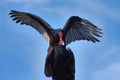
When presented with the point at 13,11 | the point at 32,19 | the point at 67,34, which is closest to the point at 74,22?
the point at 67,34

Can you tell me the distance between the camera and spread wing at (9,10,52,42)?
1065cm

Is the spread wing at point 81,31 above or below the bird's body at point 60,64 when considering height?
above

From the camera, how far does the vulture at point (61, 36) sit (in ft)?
31.1

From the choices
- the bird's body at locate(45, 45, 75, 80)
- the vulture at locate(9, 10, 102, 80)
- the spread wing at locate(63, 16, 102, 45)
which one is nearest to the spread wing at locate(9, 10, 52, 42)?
the vulture at locate(9, 10, 102, 80)

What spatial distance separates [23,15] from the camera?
11.7 metres

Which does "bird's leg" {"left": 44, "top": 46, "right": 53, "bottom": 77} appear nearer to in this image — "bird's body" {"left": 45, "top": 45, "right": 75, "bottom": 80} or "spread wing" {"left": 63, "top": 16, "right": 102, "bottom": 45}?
"bird's body" {"left": 45, "top": 45, "right": 75, "bottom": 80}

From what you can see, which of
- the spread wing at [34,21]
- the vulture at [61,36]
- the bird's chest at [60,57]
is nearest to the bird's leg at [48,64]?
the vulture at [61,36]

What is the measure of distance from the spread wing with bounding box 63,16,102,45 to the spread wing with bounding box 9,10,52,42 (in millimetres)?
544

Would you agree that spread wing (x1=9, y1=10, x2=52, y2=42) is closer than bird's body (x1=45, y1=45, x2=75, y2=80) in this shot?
No

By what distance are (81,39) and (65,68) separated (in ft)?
6.38

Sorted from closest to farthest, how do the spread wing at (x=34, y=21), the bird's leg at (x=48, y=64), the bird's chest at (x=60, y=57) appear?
the bird's chest at (x=60, y=57) < the bird's leg at (x=48, y=64) < the spread wing at (x=34, y=21)

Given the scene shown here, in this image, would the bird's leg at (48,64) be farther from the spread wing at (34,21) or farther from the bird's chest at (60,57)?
the spread wing at (34,21)

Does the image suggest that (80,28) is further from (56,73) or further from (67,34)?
(56,73)

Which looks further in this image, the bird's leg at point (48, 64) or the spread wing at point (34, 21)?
the spread wing at point (34, 21)
